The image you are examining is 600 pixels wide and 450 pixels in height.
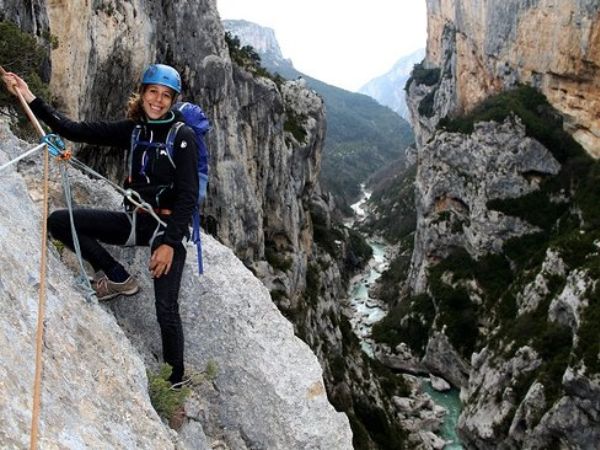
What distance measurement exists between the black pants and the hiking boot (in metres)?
0.15

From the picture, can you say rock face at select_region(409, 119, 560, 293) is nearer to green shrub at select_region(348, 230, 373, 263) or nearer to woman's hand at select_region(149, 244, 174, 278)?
green shrub at select_region(348, 230, 373, 263)

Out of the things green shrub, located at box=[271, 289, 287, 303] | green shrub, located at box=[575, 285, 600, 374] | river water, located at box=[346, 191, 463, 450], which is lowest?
river water, located at box=[346, 191, 463, 450]

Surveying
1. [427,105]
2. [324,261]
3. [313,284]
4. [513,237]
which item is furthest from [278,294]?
[427,105]

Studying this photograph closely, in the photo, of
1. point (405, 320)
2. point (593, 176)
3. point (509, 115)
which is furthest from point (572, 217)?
point (405, 320)

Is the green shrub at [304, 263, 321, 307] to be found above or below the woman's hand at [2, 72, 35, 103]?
below

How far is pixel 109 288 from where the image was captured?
617 cm

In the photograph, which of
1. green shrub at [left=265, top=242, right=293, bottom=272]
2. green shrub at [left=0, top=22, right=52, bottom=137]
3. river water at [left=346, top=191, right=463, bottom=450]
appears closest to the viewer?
green shrub at [left=0, top=22, right=52, bottom=137]

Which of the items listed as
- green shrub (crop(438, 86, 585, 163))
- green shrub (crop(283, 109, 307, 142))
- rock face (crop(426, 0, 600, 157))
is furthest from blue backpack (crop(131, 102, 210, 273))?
green shrub (crop(438, 86, 585, 163))

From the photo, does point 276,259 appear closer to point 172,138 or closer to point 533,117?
point 533,117

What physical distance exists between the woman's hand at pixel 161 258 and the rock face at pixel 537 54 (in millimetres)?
65268

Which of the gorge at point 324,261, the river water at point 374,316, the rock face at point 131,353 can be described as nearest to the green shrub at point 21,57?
the gorge at point 324,261

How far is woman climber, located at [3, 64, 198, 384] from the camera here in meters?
5.80

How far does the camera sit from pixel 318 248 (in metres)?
61.8

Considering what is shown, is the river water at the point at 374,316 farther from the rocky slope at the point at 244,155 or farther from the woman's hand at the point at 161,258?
the woman's hand at the point at 161,258
